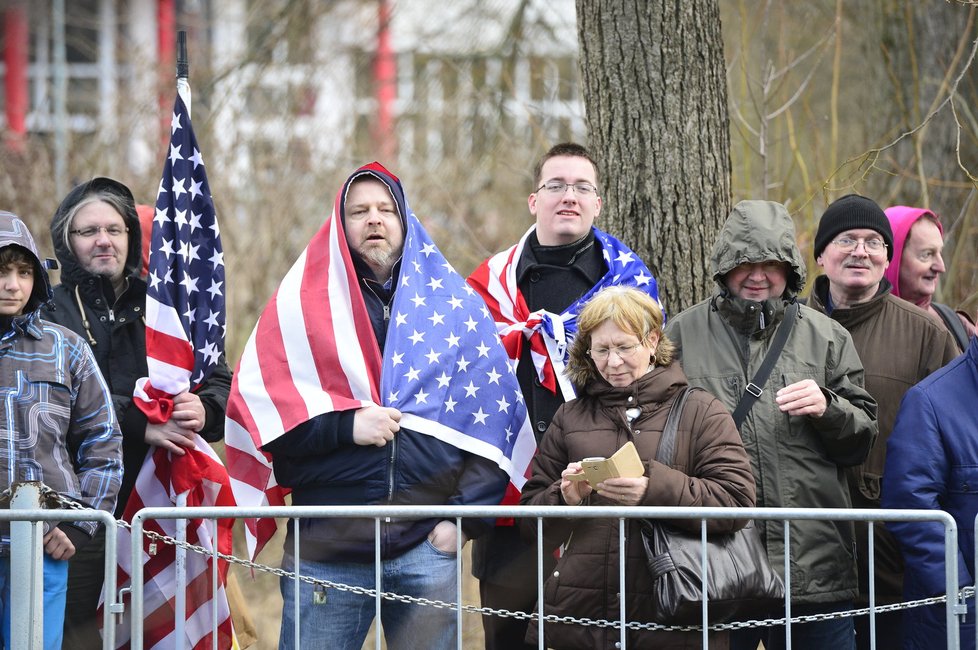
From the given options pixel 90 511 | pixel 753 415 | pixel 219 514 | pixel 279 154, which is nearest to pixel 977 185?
pixel 753 415

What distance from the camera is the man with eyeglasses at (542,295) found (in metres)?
4.78

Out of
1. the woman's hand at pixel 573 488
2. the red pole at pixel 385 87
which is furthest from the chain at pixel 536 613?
the red pole at pixel 385 87

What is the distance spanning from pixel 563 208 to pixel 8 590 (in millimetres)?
2503

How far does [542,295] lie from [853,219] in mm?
1251

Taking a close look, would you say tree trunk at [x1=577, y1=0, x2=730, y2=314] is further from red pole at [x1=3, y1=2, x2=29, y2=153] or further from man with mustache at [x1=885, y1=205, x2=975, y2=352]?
red pole at [x1=3, y1=2, x2=29, y2=153]

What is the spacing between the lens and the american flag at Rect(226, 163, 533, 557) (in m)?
4.54

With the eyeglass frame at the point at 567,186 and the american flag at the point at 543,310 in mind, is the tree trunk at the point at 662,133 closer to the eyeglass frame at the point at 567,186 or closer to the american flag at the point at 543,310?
the american flag at the point at 543,310

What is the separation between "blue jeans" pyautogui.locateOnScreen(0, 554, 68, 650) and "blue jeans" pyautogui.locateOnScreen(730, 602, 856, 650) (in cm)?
240

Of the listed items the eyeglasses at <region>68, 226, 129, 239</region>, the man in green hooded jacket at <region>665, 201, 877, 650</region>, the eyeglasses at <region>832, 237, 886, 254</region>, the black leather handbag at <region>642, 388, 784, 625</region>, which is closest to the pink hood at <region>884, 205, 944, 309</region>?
the eyeglasses at <region>832, 237, 886, 254</region>

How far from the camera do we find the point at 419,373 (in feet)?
15.0

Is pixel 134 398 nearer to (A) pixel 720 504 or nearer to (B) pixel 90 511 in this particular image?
(B) pixel 90 511

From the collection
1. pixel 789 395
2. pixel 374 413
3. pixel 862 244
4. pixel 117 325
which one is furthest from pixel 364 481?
pixel 862 244

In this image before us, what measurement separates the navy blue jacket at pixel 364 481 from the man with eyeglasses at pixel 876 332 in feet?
4.90

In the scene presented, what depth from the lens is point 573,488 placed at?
13.4ft
